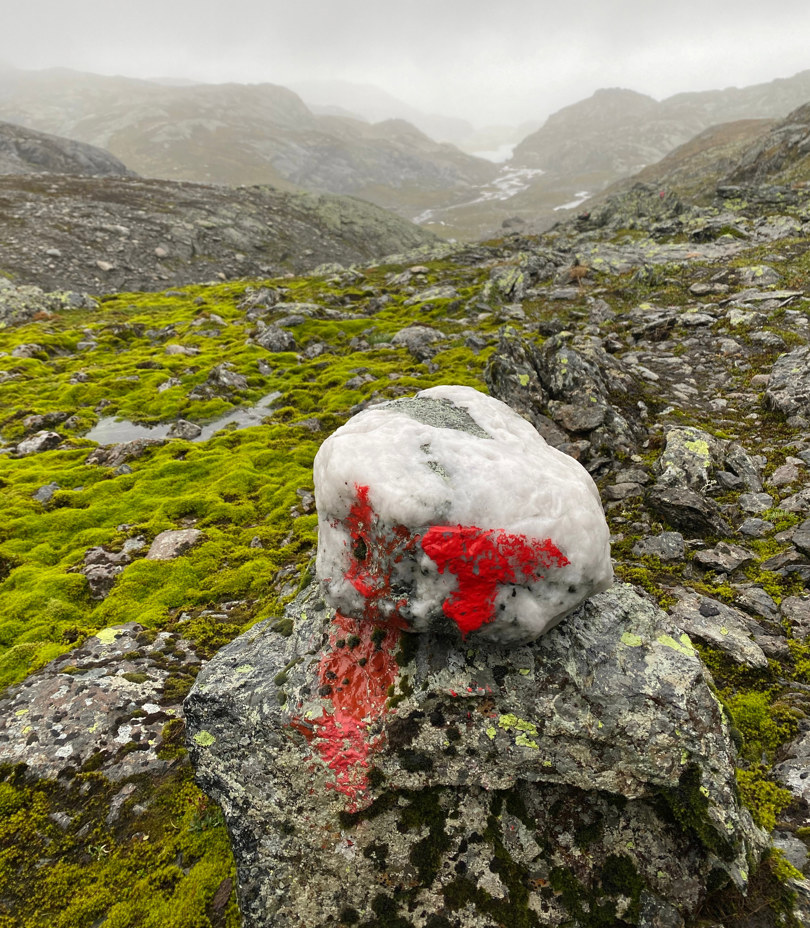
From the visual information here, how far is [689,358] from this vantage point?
18391 millimetres

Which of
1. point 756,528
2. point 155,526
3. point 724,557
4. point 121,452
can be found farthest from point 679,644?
point 121,452

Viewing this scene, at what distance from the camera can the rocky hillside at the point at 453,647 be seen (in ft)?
15.9

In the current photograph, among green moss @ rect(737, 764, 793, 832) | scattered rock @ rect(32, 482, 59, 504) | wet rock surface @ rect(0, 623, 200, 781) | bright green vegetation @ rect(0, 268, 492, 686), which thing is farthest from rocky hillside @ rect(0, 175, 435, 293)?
green moss @ rect(737, 764, 793, 832)

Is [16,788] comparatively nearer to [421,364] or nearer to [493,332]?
[421,364]

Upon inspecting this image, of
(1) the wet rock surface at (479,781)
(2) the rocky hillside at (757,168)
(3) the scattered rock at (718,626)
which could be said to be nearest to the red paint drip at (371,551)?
(1) the wet rock surface at (479,781)

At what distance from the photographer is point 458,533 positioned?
4727 mm

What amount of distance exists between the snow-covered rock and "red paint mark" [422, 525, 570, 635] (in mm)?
10

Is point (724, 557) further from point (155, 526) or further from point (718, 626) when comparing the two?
point (155, 526)

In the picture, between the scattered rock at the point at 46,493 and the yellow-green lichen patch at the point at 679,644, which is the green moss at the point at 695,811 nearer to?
the yellow-green lichen patch at the point at 679,644

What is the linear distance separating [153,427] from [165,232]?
48.9 m

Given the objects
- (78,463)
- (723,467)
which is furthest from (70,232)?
(723,467)

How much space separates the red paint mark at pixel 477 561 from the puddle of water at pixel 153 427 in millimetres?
15689

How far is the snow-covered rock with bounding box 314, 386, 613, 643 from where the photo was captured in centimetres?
475

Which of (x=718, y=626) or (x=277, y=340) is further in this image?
(x=277, y=340)
